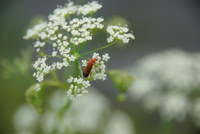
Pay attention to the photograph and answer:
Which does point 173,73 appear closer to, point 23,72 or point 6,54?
point 23,72

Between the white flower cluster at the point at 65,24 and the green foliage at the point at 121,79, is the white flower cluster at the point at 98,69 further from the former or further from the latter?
the green foliage at the point at 121,79

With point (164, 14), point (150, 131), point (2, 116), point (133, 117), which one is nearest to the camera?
point (2, 116)

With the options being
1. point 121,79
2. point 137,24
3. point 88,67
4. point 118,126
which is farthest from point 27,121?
point 137,24

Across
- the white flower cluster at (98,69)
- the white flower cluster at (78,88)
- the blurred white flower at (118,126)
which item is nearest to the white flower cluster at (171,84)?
the blurred white flower at (118,126)

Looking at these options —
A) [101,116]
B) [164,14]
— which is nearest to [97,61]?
[101,116]

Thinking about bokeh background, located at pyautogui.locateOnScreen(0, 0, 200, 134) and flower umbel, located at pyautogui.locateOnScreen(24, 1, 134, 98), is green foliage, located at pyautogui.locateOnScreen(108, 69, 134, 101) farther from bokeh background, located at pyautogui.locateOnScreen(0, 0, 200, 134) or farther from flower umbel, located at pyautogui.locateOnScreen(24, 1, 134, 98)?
bokeh background, located at pyautogui.locateOnScreen(0, 0, 200, 134)

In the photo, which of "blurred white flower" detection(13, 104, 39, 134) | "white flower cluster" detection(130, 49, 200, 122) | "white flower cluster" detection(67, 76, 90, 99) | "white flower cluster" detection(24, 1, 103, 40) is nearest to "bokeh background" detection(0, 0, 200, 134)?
"white flower cluster" detection(130, 49, 200, 122)

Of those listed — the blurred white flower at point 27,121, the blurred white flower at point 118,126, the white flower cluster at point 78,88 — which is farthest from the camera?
the blurred white flower at point 118,126

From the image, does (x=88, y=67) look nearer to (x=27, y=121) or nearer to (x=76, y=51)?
(x=76, y=51)
